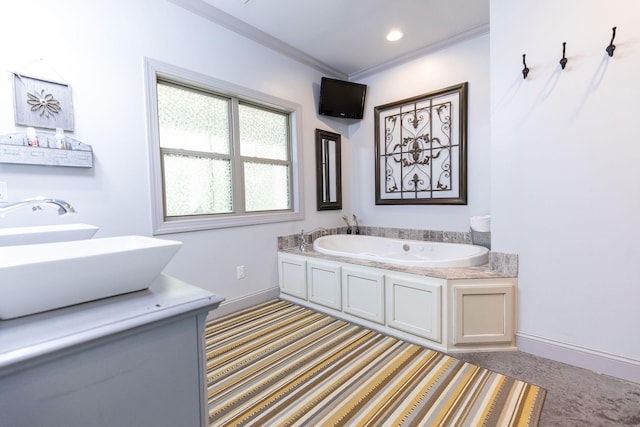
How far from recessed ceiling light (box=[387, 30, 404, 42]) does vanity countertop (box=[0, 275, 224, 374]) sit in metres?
2.93

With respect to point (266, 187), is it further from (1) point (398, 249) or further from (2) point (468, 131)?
(2) point (468, 131)

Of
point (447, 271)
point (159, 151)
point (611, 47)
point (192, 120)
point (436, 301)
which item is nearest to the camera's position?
point (611, 47)

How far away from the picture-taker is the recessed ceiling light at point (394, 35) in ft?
9.15

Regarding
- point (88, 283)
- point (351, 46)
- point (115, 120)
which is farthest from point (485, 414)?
point (351, 46)

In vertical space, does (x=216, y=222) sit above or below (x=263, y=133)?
below

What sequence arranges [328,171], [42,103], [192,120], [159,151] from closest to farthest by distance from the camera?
[42,103]
[159,151]
[192,120]
[328,171]

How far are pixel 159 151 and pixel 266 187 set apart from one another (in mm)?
1121

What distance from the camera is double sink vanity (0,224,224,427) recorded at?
594mm

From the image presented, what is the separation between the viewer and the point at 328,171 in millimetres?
3609

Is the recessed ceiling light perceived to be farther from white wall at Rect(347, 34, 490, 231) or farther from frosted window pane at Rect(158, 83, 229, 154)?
frosted window pane at Rect(158, 83, 229, 154)

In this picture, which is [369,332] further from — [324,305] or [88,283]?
[88,283]

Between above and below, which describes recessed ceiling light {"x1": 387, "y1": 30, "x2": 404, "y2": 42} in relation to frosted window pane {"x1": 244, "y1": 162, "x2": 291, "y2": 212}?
above

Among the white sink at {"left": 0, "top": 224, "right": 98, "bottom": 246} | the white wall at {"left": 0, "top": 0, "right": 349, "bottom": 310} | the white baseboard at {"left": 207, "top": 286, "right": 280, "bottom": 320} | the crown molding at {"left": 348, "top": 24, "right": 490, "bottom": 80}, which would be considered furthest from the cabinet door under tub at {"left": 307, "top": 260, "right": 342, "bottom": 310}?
the crown molding at {"left": 348, "top": 24, "right": 490, "bottom": 80}

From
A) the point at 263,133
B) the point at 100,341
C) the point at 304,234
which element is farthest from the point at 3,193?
the point at 304,234
